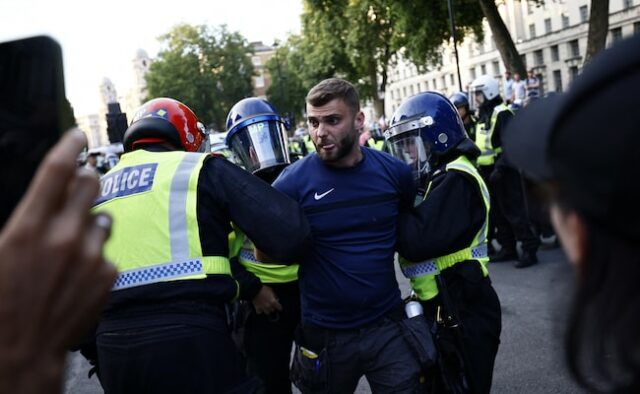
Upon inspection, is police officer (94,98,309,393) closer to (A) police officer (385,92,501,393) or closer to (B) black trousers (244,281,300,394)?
(A) police officer (385,92,501,393)

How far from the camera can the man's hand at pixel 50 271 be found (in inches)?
31.0

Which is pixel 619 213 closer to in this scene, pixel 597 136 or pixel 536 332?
pixel 597 136

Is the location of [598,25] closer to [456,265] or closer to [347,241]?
[456,265]

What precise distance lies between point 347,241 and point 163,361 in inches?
39.8

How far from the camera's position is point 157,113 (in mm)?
3004

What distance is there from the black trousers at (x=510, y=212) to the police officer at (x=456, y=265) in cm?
460

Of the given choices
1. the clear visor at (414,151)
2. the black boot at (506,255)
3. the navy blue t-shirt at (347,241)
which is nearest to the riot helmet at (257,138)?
the clear visor at (414,151)

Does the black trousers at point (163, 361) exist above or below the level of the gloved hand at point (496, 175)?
above

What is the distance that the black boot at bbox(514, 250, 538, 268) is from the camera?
25.4ft

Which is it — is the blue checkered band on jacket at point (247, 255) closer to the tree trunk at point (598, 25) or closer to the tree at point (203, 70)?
the tree trunk at point (598, 25)

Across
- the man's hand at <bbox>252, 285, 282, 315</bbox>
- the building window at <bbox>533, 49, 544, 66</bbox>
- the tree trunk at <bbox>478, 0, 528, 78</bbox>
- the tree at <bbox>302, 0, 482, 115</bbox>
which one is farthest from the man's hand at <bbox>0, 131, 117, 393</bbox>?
the building window at <bbox>533, 49, 544, 66</bbox>

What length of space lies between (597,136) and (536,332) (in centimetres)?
504

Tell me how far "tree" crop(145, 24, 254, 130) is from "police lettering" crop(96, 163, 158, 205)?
5484cm

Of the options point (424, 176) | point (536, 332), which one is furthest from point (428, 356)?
point (536, 332)
